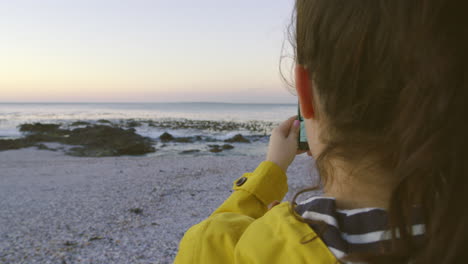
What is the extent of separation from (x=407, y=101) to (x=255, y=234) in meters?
Answer: 0.40

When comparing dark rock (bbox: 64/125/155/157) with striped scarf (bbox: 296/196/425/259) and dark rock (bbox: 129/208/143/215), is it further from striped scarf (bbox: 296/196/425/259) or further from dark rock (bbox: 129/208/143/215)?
striped scarf (bbox: 296/196/425/259)

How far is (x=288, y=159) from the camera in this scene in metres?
1.25

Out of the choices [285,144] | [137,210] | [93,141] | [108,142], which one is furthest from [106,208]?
[93,141]

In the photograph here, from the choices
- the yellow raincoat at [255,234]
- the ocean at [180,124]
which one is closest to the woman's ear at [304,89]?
the yellow raincoat at [255,234]

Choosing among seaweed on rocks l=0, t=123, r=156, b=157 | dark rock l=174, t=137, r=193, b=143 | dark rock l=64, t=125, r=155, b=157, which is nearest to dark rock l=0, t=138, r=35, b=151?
seaweed on rocks l=0, t=123, r=156, b=157

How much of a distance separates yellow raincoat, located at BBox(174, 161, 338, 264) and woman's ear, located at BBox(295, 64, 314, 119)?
23cm

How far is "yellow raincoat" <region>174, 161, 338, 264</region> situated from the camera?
2.33 ft

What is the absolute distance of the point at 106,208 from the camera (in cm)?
597

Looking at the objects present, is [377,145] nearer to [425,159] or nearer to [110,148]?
[425,159]

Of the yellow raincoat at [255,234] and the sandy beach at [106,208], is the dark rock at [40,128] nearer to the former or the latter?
the sandy beach at [106,208]

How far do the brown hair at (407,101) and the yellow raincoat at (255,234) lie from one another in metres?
0.05

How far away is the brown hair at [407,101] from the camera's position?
0.60m

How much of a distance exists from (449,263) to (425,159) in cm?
18

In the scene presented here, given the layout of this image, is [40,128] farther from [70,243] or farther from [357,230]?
[357,230]
